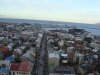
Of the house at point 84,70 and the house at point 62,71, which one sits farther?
the house at point 84,70

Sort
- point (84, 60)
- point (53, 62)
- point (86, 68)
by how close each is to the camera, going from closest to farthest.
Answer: point (86, 68) → point (53, 62) → point (84, 60)

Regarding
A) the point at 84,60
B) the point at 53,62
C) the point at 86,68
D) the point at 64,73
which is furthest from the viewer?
the point at 84,60

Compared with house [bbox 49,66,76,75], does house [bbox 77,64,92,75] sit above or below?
below

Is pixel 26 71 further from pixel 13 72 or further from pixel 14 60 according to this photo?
pixel 14 60

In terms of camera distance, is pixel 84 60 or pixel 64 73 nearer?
pixel 64 73

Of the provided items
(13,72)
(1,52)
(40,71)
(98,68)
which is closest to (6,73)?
(13,72)

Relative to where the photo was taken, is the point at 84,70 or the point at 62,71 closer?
the point at 62,71

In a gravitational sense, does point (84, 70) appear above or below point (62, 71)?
below

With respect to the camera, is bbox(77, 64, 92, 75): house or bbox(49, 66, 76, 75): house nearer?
bbox(49, 66, 76, 75): house

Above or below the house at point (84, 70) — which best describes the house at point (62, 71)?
above

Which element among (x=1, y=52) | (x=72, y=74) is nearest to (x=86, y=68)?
(x=72, y=74)
